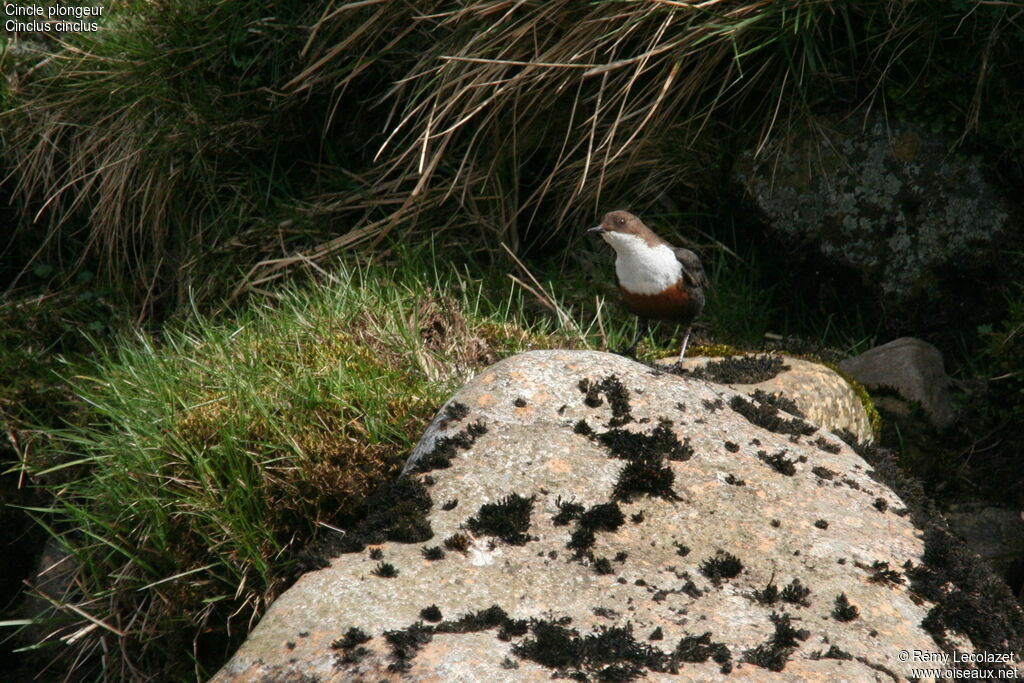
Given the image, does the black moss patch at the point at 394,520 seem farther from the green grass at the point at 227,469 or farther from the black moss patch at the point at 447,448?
the green grass at the point at 227,469

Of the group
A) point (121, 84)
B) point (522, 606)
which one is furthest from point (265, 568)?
point (121, 84)

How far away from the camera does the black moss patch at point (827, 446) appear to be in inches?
117

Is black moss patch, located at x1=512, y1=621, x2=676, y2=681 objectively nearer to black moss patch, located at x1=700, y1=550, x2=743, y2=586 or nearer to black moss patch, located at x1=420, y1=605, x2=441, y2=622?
black moss patch, located at x1=420, y1=605, x2=441, y2=622

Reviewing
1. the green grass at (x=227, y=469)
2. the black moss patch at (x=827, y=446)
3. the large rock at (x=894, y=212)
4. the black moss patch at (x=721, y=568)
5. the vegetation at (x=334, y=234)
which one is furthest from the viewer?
the large rock at (x=894, y=212)

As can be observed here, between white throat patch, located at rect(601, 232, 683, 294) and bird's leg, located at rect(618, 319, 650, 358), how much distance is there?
213 mm

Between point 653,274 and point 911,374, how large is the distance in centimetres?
121

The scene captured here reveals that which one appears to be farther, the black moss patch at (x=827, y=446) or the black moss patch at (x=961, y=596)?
the black moss patch at (x=827, y=446)

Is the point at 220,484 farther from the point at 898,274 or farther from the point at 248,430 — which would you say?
the point at 898,274

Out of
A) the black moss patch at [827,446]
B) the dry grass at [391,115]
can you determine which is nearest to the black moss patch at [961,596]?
the black moss patch at [827,446]

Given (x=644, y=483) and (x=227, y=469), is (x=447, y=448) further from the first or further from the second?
(x=227, y=469)

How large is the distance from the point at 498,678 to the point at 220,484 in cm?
149

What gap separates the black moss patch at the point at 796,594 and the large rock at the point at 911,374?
2.01 meters

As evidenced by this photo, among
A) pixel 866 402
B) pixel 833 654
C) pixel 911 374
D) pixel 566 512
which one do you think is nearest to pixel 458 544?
pixel 566 512

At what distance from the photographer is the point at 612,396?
9.61 ft
